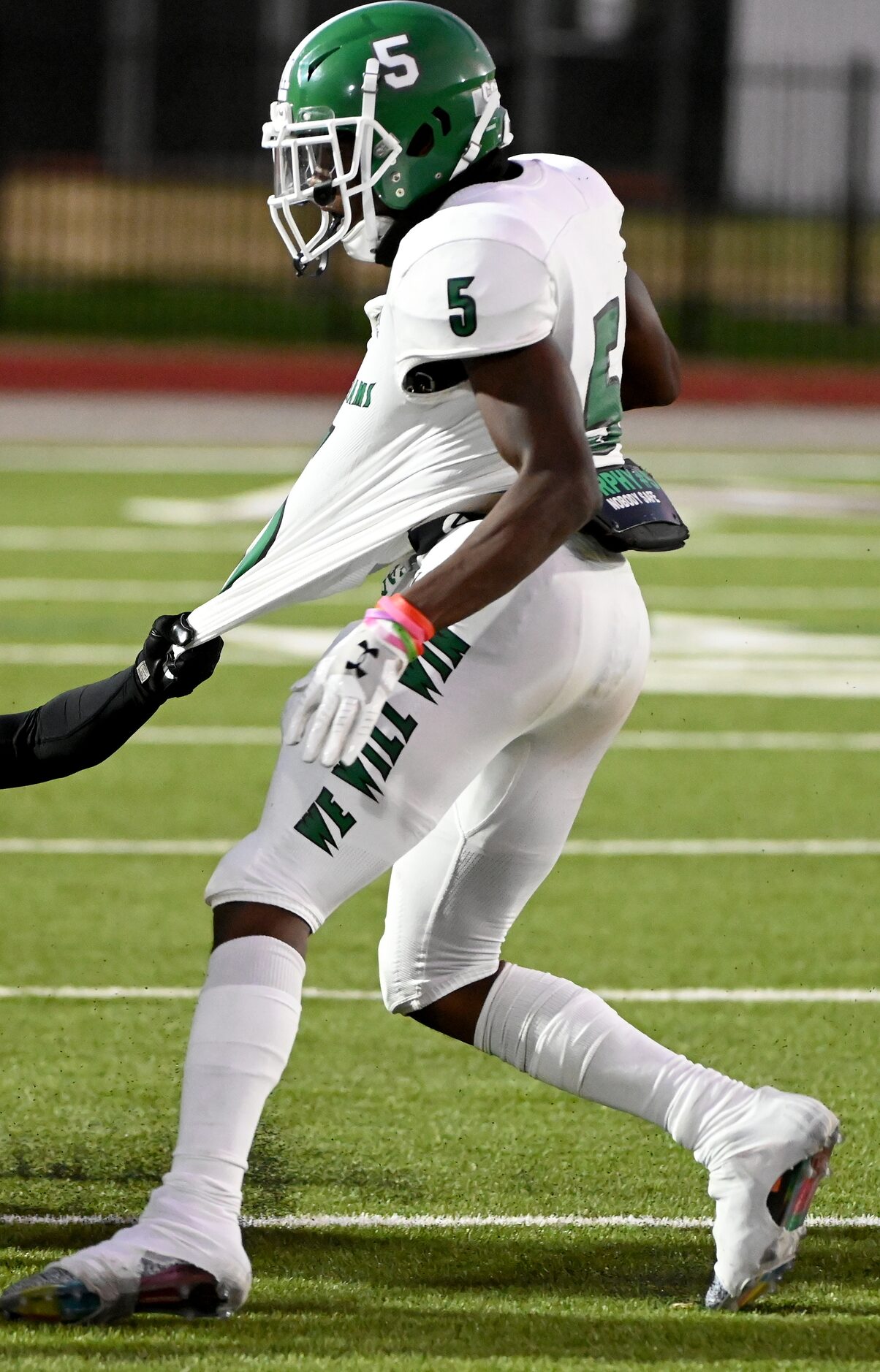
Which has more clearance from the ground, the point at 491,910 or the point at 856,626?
the point at 491,910

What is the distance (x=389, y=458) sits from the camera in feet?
11.1

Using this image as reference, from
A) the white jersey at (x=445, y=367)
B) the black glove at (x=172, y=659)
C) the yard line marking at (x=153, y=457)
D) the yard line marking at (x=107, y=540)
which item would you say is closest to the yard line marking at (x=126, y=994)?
the black glove at (x=172, y=659)

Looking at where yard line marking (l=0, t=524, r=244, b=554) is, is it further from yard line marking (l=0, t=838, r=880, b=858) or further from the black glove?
the black glove

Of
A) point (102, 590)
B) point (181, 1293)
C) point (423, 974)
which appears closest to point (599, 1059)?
point (423, 974)

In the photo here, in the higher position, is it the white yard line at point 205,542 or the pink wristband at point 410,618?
the pink wristband at point 410,618

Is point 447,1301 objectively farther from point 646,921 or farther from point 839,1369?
point 646,921

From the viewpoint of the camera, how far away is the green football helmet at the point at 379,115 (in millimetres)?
3346

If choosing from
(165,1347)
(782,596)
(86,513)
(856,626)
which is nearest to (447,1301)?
(165,1347)

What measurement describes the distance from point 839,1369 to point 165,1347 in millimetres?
911

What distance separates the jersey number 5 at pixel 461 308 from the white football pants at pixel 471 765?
0.30 meters

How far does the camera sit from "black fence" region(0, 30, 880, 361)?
2433 cm

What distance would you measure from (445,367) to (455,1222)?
4.54 feet

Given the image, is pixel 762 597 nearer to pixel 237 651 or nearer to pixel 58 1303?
pixel 237 651

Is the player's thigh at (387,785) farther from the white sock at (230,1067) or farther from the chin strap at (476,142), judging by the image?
the chin strap at (476,142)
